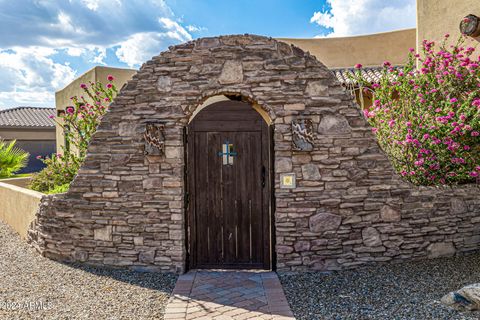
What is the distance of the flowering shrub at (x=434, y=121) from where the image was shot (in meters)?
6.29

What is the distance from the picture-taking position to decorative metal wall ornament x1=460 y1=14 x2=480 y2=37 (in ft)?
26.0

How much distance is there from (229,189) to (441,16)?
6.67 m

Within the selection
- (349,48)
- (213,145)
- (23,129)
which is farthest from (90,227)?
(23,129)

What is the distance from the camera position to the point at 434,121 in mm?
6461

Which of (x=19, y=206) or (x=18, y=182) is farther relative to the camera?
(x=18, y=182)

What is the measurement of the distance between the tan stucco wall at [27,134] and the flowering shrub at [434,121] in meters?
21.1

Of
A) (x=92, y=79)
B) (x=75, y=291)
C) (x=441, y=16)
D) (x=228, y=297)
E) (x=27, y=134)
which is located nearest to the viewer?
(x=228, y=297)

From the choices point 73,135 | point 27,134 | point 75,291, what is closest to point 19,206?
point 73,135

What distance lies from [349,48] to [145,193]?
36.9ft

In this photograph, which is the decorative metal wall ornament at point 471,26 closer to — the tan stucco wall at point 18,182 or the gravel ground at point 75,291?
the gravel ground at point 75,291

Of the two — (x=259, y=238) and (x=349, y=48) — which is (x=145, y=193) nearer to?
(x=259, y=238)

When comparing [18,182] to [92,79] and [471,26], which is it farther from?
[471,26]

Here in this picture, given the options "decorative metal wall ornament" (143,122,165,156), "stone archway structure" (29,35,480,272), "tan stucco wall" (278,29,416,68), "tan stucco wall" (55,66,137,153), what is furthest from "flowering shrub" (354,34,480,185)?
"tan stucco wall" (55,66,137,153)

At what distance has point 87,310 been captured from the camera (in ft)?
15.0
